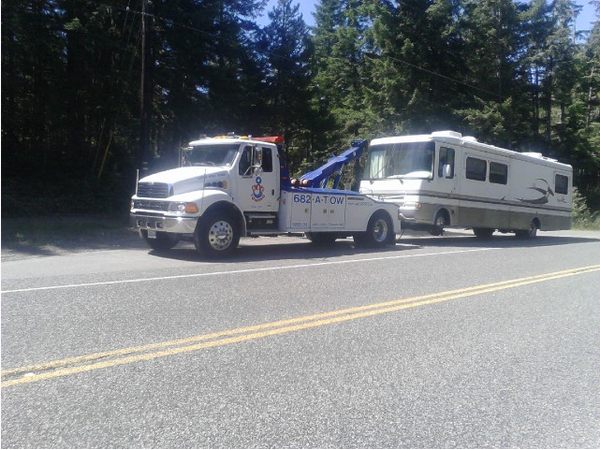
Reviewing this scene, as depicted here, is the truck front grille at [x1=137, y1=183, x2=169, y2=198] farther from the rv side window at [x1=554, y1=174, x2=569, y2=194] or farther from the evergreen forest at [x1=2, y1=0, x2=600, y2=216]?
the rv side window at [x1=554, y1=174, x2=569, y2=194]

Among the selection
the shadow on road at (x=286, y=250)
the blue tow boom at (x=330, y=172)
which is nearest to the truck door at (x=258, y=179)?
the shadow on road at (x=286, y=250)

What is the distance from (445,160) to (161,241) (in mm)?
8965

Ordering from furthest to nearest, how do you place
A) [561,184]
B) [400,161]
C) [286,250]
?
[561,184] < [400,161] < [286,250]

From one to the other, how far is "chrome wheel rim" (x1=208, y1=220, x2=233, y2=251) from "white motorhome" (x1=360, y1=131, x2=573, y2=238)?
646 cm

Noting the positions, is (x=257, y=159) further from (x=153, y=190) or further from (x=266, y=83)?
(x=266, y=83)

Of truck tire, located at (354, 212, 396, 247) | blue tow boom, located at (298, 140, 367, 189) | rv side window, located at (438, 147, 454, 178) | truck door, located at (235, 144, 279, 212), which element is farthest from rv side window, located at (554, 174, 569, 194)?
truck door, located at (235, 144, 279, 212)

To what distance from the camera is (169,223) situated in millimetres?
11500

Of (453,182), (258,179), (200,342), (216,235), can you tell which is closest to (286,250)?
(258,179)

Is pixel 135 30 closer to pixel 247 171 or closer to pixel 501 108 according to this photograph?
pixel 247 171

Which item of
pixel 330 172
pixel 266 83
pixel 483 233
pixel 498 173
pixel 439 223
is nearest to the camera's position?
pixel 330 172

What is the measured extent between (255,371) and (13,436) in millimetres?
1933

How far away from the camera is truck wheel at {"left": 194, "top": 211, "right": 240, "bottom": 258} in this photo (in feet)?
38.2

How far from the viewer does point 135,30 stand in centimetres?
2248

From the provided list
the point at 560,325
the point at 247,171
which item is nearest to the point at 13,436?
the point at 560,325
